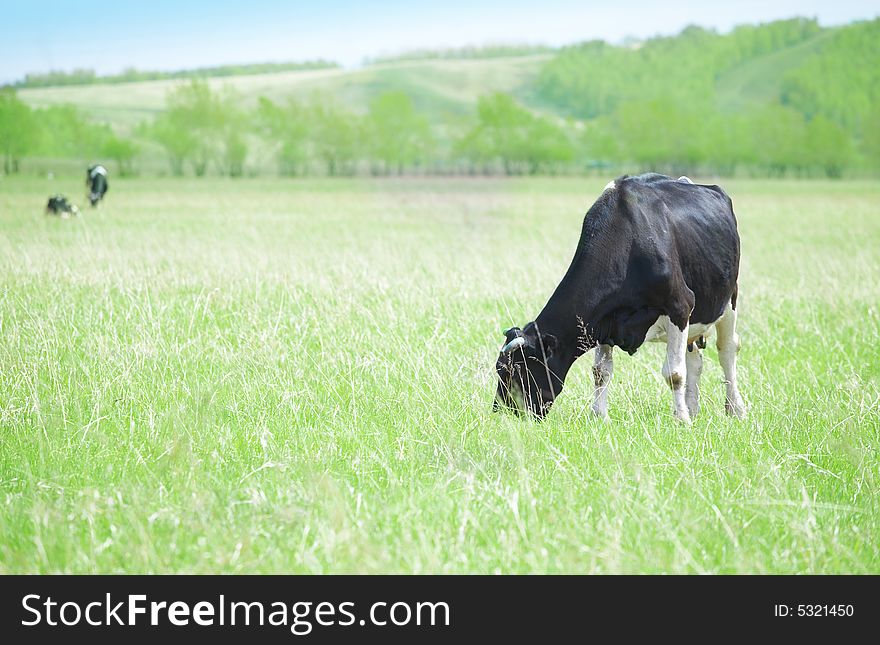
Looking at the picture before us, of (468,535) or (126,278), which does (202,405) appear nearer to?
(468,535)

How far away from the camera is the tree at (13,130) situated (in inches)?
2909

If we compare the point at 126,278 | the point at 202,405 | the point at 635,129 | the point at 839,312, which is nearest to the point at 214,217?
the point at 126,278

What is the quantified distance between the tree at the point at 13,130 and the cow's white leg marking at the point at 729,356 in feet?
→ 244

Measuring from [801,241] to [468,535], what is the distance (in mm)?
23201

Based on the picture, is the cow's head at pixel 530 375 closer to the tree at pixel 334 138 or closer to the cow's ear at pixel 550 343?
the cow's ear at pixel 550 343

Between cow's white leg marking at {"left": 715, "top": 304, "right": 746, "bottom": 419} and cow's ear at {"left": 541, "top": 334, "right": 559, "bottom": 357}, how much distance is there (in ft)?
6.27

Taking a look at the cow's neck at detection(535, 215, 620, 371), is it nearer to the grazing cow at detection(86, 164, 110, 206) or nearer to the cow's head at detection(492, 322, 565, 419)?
the cow's head at detection(492, 322, 565, 419)

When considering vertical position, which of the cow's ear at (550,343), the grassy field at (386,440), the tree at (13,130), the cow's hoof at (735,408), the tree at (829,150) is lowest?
the tree at (829,150)

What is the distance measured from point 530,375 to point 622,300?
0.99 m

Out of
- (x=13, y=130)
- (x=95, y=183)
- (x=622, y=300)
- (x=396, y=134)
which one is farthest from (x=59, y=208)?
(x=396, y=134)

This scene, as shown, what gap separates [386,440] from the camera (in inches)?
281

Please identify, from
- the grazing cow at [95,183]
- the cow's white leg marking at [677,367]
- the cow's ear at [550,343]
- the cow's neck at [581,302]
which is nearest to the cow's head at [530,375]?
the cow's ear at [550,343]

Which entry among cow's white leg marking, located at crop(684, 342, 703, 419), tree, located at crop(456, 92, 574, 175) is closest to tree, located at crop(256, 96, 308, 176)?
tree, located at crop(456, 92, 574, 175)
